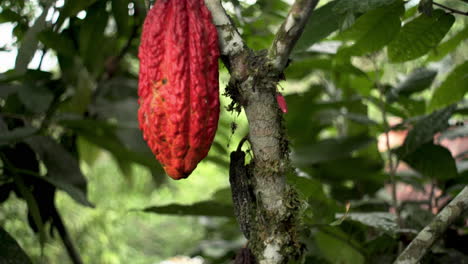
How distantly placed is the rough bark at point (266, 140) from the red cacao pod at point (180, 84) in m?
0.03

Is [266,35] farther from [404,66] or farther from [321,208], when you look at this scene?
[404,66]

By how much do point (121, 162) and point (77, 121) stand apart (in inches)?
15.0

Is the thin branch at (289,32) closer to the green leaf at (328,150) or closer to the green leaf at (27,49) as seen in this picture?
the green leaf at (27,49)

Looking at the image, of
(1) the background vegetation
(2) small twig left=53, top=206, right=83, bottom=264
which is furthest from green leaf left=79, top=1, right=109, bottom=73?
(2) small twig left=53, top=206, right=83, bottom=264

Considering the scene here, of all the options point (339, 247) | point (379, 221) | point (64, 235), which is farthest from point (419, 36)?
point (64, 235)

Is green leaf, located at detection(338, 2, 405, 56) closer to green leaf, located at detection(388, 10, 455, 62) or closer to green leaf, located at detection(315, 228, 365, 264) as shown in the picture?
green leaf, located at detection(388, 10, 455, 62)

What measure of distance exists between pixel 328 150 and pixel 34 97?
2.31ft

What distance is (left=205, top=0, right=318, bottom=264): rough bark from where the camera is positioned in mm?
637

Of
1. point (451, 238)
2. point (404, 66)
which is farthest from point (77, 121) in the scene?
point (404, 66)

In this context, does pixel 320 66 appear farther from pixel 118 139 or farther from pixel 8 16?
pixel 8 16

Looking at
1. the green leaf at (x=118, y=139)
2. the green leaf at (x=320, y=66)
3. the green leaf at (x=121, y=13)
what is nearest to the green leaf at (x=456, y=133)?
the green leaf at (x=320, y=66)

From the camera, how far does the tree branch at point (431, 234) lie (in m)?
0.72

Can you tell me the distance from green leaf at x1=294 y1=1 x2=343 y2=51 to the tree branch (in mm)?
320

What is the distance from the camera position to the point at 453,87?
109 cm
